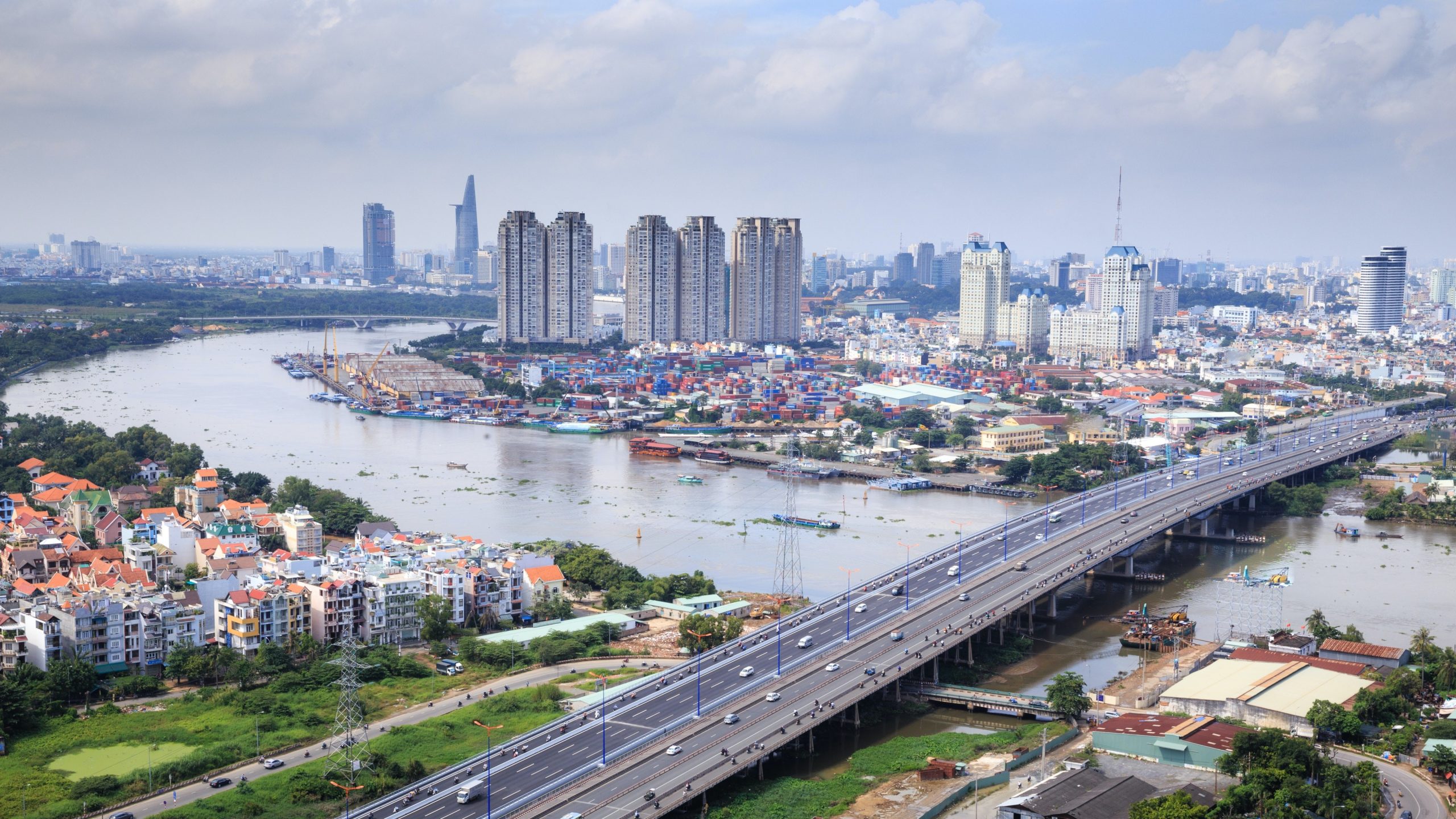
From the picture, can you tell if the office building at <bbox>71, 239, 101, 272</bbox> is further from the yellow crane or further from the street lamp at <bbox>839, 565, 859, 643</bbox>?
the street lamp at <bbox>839, 565, 859, 643</bbox>

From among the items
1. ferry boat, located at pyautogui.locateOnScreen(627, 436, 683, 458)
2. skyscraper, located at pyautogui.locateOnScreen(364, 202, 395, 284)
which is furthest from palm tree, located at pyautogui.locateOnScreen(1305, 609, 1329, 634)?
skyscraper, located at pyautogui.locateOnScreen(364, 202, 395, 284)

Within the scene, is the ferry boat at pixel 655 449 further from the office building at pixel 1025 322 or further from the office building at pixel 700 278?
the office building at pixel 1025 322

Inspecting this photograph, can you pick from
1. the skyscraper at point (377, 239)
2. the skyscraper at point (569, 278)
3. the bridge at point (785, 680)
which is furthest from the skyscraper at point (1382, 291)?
the skyscraper at point (377, 239)

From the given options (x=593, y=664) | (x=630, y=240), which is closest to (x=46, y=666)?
(x=593, y=664)

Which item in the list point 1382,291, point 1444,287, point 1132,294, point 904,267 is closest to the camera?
point 1132,294

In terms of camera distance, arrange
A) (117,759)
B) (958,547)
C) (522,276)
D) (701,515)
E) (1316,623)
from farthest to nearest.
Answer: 1. (522,276)
2. (701,515)
3. (958,547)
4. (1316,623)
5. (117,759)

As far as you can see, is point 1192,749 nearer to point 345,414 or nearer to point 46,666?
point 46,666

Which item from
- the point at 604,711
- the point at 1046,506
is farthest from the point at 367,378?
the point at 604,711

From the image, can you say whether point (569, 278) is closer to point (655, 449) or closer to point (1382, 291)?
point (655, 449)
